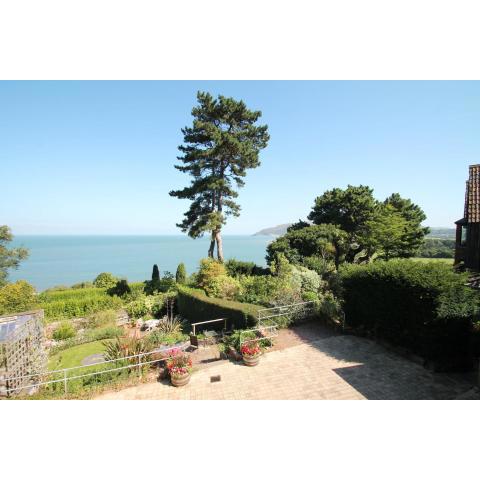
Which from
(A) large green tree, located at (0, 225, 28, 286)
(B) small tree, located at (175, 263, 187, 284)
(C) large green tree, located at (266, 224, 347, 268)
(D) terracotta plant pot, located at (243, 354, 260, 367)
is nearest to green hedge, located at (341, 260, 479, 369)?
(D) terracotta plant pot, located at (243, 354, 260, 367)

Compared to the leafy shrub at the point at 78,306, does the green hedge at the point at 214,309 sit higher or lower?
higher

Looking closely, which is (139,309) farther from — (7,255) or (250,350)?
(7,255)

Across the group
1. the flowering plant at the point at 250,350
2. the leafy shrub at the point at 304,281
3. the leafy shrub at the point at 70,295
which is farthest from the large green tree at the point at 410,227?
the leafy shrub at the point at 70,295

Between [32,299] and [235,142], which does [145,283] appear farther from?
[235,142]

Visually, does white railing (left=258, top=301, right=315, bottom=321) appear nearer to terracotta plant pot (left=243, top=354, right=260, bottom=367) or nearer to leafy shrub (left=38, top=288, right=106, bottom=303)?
terracotta plant pot (left=243, top=354, right=260, bottom=367)

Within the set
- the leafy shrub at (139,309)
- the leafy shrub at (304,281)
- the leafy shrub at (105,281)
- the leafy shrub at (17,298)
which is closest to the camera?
the leafy shrub at (304,281)

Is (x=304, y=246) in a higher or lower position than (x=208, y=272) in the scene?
higher

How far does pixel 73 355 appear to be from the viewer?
35.0ft

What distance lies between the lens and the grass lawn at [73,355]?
9.65 m

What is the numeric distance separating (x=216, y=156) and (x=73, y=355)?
1557 centimetres

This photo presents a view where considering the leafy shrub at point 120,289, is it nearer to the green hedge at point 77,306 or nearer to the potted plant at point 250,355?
the green hedge at point 77,306

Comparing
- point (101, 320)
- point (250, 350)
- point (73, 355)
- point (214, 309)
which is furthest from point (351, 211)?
point (73, 355)

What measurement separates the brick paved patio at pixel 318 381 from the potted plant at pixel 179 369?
158 mm

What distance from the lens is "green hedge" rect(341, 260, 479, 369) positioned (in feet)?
21.8
